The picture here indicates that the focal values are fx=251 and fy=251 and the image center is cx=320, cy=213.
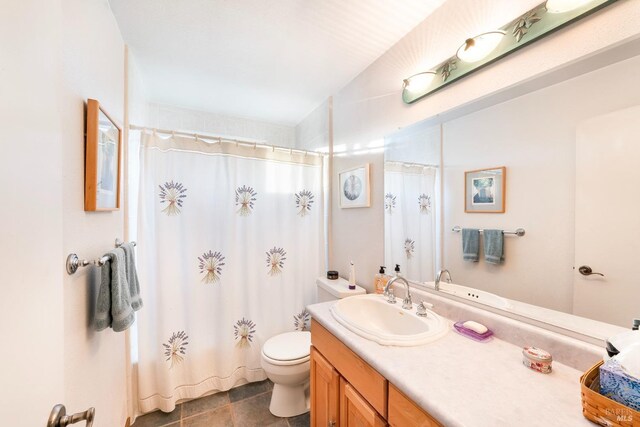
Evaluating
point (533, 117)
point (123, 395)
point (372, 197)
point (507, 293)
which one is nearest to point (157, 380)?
point (123, 395)

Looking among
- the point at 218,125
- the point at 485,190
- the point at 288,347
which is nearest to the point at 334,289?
the point at 288,347

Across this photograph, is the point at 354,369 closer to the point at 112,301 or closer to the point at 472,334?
the point at 472,334

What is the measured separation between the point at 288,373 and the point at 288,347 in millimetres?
170

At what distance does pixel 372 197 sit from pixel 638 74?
1216 mm

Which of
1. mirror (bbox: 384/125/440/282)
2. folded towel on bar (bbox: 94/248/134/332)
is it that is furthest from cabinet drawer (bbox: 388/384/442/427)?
folded towel on bar (bbox: 94/248/134/332)

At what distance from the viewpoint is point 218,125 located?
2.69 meters

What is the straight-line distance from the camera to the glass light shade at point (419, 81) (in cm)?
131

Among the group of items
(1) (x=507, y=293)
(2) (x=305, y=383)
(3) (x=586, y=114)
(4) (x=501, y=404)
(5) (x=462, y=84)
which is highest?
(5) (x=462, y=84)

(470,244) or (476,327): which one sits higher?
(470,244)

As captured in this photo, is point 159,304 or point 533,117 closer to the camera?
point 533,117

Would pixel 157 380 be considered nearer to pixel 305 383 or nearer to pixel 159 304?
pixel 159 304

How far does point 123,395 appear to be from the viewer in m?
1.50

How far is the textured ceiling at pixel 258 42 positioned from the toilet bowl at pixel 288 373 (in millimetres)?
1997

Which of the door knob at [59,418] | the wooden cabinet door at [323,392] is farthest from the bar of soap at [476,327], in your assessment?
the door knob at [59,418]
